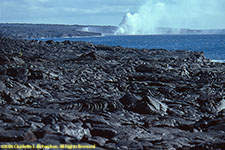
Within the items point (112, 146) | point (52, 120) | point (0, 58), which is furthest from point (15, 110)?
point (0, 58)

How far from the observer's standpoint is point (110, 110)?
1151 centimetres

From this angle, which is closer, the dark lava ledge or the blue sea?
the dark lava ledge

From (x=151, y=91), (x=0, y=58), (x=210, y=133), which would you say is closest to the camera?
(x=210, y=133)

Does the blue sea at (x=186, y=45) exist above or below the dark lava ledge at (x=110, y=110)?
above

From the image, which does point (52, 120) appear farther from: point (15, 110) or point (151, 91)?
point (151, 91)

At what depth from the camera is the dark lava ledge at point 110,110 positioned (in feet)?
27.4

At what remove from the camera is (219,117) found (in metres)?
11.0

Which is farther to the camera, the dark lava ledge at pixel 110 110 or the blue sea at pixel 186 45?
the blue sea at pixel 186 45

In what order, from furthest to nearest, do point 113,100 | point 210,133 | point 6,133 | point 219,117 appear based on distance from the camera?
point 113,100 → point 219,117 → point 210,133 → point 6,133

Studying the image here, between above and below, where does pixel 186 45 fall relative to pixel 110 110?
above

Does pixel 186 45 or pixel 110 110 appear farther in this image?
pixel 186 45

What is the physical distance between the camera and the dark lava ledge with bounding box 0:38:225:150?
8.36 m

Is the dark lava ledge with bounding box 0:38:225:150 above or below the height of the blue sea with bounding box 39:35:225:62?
below

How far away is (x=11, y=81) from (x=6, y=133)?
561 cm
